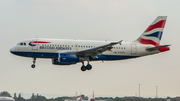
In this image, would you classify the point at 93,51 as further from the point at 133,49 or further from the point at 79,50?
the point at 133,49

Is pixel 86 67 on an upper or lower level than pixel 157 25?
lower

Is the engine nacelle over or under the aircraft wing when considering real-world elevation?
under

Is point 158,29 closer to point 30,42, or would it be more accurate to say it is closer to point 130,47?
point 130,47

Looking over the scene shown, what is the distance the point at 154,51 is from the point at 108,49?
9596 millimetres

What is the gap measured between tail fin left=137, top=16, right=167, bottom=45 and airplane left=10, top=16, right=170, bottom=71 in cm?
70

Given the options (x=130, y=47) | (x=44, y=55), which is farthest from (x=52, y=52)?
(x=130, y=47)

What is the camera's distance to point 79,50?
5575 cm

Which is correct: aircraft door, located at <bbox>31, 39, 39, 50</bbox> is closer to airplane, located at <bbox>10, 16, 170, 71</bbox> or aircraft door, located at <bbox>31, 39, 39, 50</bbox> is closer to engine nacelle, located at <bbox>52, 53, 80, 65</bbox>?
airplane, located at <bbox>10, 16, 170, 71</bbox>

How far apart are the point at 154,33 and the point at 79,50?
14.1m

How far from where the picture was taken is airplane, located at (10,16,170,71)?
54094mm

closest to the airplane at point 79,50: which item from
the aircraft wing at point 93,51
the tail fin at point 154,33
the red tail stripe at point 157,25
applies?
the aircraft wing at point 93,51

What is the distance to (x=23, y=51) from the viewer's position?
5419 cm

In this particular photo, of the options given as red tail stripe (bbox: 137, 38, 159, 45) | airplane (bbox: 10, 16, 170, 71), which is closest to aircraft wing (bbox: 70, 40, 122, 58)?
airplane (bbox: 10, 16, 170, 71)

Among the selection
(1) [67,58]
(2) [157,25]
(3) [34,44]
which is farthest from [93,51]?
(2) [157,25]
